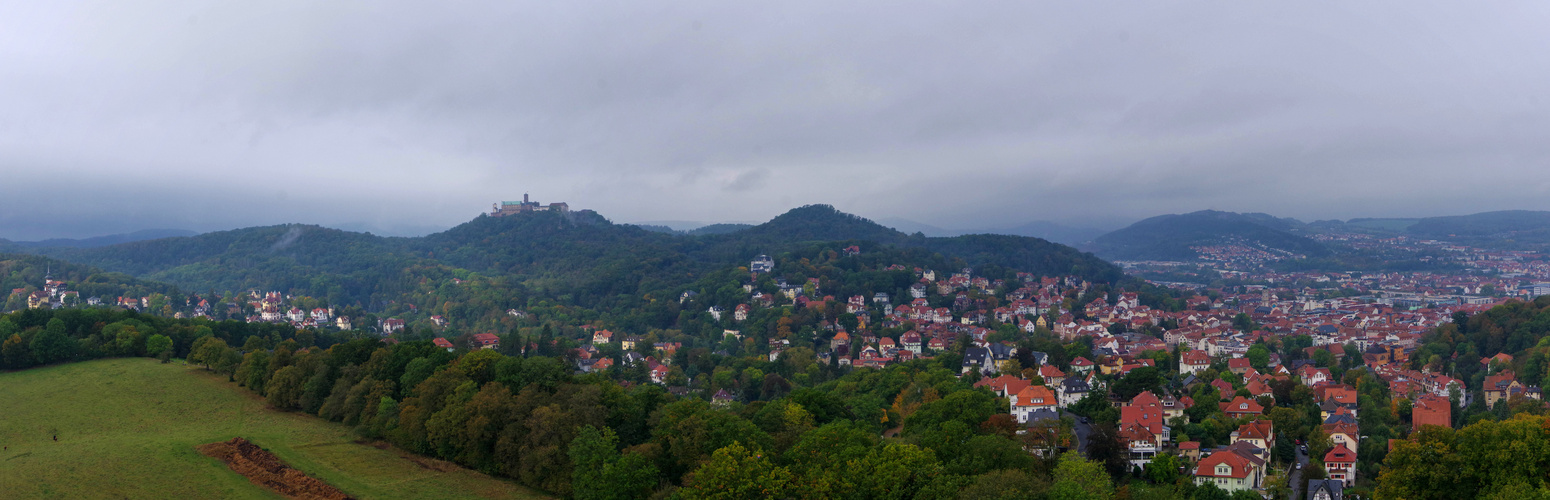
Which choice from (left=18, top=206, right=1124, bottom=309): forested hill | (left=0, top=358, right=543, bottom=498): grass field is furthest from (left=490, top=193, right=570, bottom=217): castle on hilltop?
(left=0, top=358, right=543, bottom=498): grass field

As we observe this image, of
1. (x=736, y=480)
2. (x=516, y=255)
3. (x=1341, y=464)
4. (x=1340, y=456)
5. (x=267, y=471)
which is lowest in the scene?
(x=1341, y=464)

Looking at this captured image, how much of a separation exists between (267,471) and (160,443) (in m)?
5.62

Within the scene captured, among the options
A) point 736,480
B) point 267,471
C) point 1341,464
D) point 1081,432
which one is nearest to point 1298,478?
point 1341,464

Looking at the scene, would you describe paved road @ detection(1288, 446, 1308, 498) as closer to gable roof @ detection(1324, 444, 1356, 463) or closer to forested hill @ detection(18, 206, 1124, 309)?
gable roof @ detection(1324, 444, 1356, 463)

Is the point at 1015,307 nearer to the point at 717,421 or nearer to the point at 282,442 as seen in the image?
the point at 717,421

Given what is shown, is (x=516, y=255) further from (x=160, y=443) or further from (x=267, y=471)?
(x=267, y=471)

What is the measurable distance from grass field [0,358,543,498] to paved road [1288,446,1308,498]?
2558cm

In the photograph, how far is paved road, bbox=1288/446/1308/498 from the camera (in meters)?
28.2

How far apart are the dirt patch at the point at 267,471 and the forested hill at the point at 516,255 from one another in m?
76.8

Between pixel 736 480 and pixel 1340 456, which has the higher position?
pixel 736 480

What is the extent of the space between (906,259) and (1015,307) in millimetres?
24366

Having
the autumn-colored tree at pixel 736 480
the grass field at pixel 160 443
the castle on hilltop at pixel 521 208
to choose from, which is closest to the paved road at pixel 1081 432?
the autumn-colored tree at pixel 736 480

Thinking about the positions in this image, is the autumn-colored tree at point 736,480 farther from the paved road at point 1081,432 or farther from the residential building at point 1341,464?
the residential building at point 1341,464

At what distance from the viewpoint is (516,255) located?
14400 cm
